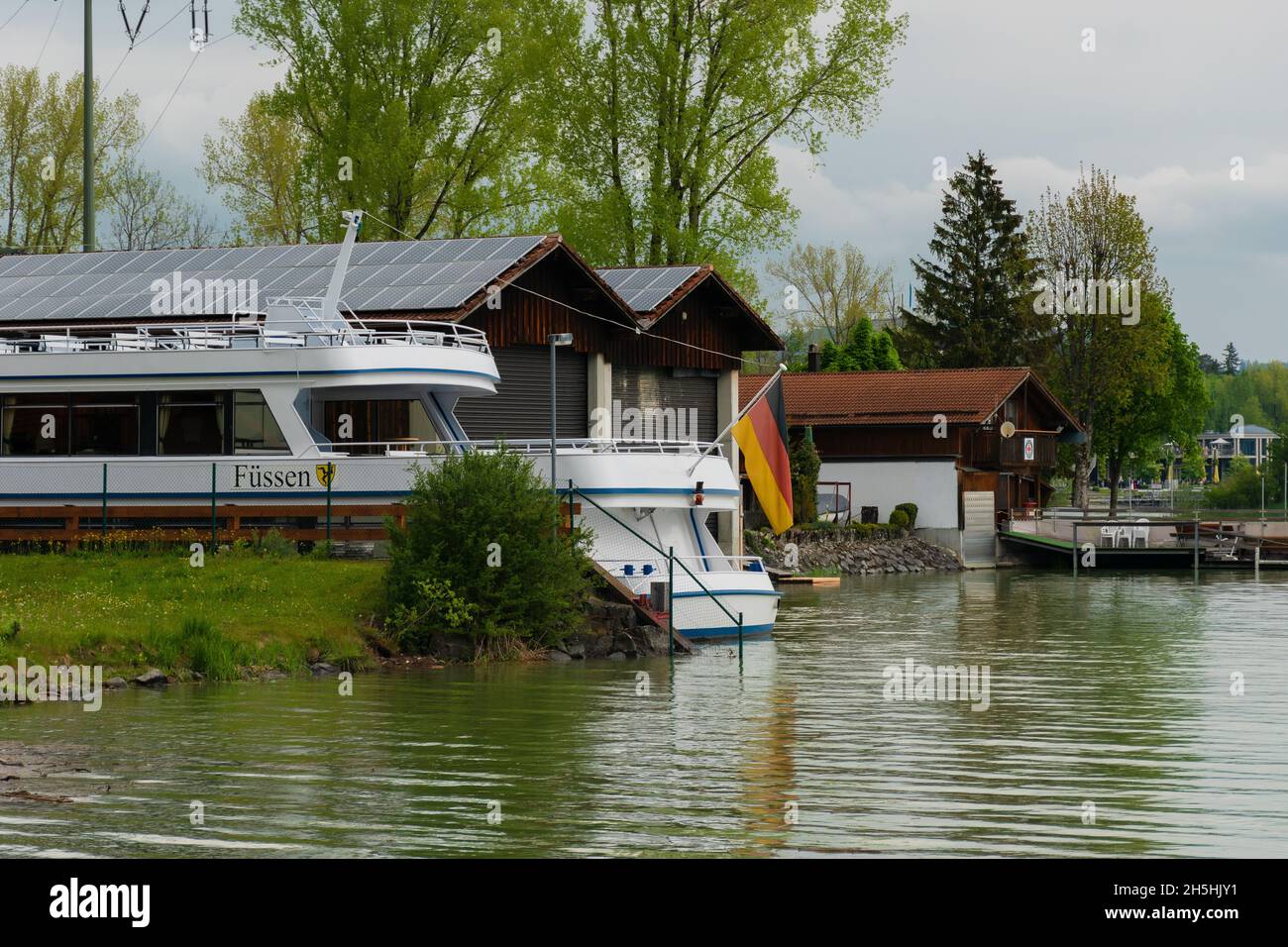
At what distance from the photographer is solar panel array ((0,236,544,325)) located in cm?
3859

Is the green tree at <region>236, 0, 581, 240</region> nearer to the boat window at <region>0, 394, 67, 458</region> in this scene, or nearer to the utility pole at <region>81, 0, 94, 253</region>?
the utility pole at <region>81, 0, 94, 253</region>

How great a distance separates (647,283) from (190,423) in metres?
15.9

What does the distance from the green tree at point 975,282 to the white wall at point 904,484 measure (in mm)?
24221

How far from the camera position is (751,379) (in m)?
68.3

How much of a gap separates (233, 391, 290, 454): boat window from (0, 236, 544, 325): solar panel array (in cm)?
507

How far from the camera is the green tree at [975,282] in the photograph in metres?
90.6

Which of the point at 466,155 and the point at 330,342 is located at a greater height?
the point at 466,155

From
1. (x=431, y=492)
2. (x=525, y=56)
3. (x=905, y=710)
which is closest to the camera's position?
(x=905, y=710)

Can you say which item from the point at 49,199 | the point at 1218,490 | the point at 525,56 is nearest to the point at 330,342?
the point at 525,56

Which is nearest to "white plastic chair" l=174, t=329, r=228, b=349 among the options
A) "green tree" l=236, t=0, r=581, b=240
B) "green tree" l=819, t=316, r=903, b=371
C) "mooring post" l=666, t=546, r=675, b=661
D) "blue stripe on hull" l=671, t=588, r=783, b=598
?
"mooring post" l=666, t=546, r=675, b=661

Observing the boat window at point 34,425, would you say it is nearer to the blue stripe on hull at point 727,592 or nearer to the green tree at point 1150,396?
the blue stripe on hull at point 727,592
